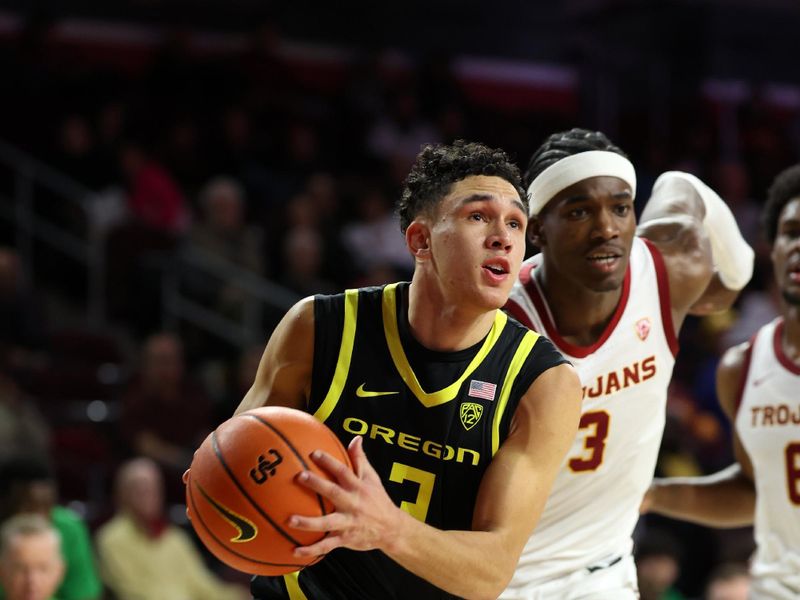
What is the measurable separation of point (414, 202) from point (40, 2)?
401 inches

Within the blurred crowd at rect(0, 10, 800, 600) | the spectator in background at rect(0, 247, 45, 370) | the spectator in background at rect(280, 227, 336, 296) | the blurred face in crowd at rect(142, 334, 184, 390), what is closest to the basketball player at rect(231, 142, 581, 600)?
the blurred crowd at rect(0, 10, 800, 600)

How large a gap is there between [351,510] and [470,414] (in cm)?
69

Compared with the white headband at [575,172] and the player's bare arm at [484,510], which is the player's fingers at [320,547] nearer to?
the player's bare arm at [484,510]

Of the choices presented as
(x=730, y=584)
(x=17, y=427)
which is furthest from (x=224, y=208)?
(x=730, y=584)

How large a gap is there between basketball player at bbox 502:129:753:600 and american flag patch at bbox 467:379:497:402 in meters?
0.75

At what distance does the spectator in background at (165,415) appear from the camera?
26.1 ft

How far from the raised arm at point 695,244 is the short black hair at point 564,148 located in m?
0.37

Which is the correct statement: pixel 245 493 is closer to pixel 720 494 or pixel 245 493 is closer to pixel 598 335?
pixel 598 335

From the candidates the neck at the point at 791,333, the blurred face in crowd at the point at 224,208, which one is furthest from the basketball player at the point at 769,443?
the blurred face in crowd at the point at 224,208

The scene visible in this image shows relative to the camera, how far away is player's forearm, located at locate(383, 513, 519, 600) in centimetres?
280

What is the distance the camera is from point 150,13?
13016 millimetres

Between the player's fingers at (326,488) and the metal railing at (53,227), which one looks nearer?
the player's fingers at (326,488)

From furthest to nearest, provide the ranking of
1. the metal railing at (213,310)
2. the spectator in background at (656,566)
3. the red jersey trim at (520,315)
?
the metal railing at (213,310) < the spectator in background at (656,566) < the red jersey trim at (520,315)

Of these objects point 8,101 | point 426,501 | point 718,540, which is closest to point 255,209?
point 8,101
